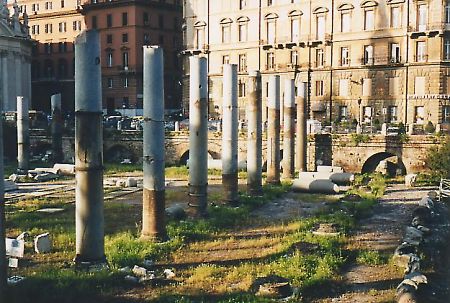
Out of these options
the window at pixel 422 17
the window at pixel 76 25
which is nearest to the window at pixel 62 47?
the window at pixel 76 25

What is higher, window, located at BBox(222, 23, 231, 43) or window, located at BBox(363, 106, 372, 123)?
window, located at BBox(222, 23, 231, 43)

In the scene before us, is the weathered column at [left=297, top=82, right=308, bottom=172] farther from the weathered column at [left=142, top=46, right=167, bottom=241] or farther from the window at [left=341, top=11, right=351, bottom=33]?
the window at [left=341, top=11, right=351, bottom=33]

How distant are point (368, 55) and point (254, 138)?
25.7 m

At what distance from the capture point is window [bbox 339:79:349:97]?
46.7 metres

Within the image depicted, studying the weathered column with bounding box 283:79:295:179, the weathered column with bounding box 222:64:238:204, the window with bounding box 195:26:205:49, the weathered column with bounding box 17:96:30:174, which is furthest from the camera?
the window with bounding box 195:26:205:49

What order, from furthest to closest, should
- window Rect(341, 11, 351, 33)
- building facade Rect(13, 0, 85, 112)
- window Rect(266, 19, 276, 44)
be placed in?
1. building facade Rect(13, 0, 85, 112)
2. window Rect(266, 19, 276, 44)
3. window Rect(341, 11, 351, 33)

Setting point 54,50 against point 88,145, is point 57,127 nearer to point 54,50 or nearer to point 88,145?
point 88,145

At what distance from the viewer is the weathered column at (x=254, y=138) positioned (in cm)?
2311

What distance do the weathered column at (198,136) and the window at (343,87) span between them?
30.0 metres

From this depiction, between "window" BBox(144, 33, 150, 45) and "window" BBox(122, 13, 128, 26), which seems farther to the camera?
"window" BBox(144, 33, 150, 45)

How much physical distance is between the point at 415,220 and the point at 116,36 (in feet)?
155

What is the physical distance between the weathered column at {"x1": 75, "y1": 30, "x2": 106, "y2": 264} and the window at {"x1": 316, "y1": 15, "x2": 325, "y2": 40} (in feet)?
123

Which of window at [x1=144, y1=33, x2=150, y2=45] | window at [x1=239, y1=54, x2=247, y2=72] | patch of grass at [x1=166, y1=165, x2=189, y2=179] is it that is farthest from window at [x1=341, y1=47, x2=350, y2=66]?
window at [x1=144, y1=33, x2=150, y2=45]

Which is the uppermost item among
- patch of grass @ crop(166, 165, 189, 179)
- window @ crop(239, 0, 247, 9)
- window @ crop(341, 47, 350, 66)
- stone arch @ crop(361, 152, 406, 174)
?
window @ crop(239, 0, 247, 9)
